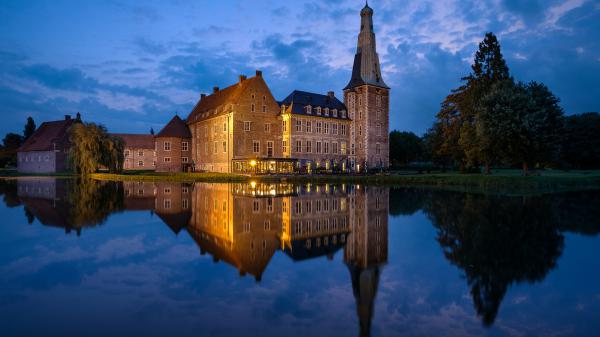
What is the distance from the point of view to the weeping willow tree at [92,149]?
46.4 metres

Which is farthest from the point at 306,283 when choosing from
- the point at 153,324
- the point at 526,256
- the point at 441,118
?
the point at 441,118

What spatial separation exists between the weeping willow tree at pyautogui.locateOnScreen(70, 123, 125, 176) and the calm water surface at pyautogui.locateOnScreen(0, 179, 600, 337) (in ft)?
116

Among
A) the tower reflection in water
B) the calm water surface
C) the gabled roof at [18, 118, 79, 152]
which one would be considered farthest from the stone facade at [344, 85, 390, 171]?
the calm water surface

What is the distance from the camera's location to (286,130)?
59.1 m

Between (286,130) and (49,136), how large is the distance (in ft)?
153

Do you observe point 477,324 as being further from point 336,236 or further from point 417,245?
point 336,236

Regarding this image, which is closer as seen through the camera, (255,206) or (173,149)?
(255,206)

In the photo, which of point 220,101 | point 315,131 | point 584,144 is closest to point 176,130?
point 220,101

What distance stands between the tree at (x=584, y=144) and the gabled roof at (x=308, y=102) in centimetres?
4284

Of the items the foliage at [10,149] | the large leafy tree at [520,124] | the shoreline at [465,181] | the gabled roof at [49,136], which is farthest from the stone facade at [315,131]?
the foliage at [10,149]

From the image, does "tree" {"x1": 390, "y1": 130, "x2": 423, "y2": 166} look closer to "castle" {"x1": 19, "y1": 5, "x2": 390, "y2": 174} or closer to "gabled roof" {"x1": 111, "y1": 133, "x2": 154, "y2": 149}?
"castle" {"x1": 19, "y1": 5, "x2": 390, "y2": 174}

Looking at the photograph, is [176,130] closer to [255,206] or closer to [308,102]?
[308,102]

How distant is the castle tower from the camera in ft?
211

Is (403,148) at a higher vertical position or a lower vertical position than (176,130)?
lower
